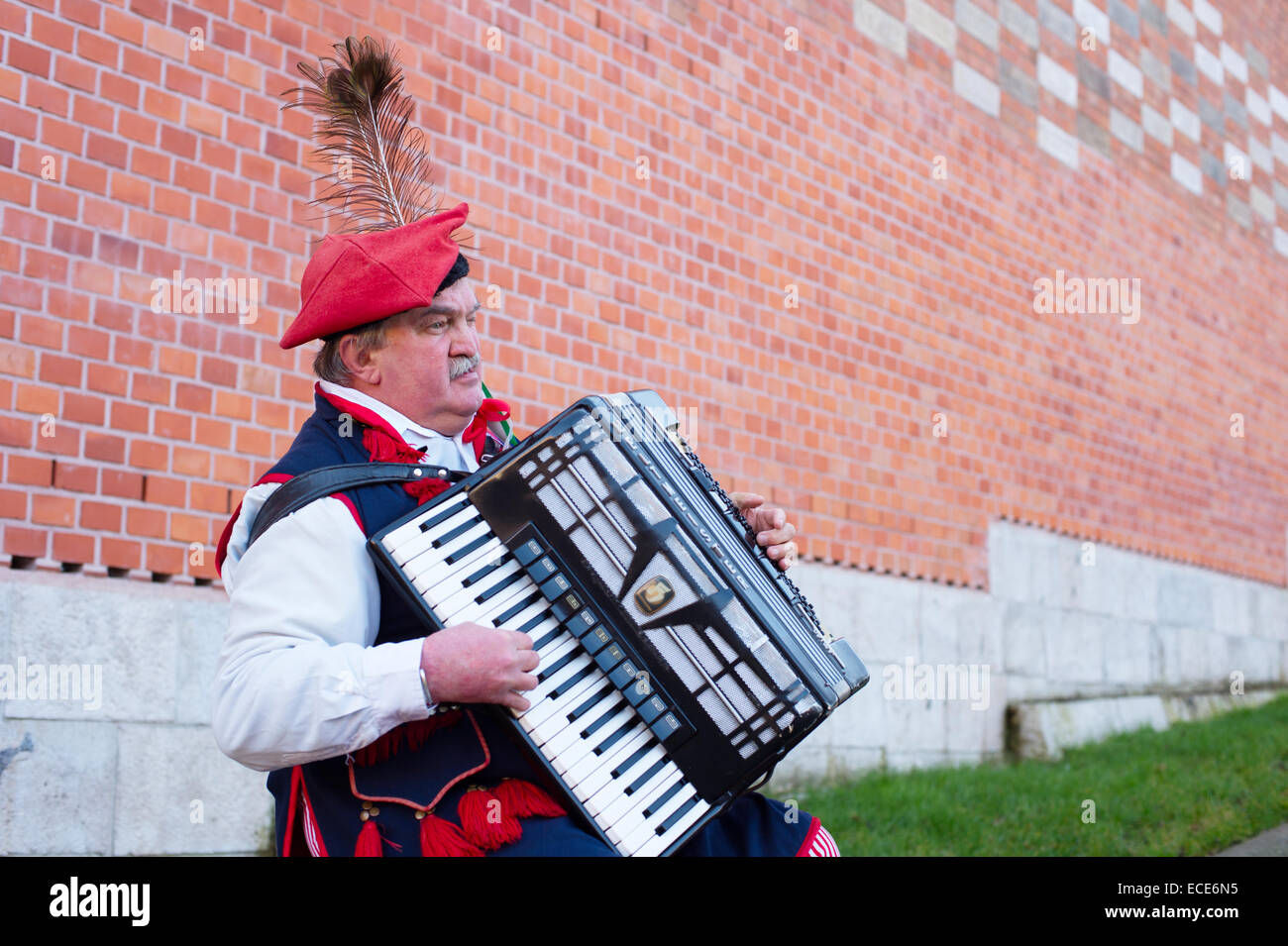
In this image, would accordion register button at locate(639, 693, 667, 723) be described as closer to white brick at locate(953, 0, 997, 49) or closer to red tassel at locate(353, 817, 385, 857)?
red tassel at locate(353, 817, 385, 857)

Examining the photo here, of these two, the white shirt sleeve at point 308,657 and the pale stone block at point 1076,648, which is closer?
the white shirt sleeve at point 308,657

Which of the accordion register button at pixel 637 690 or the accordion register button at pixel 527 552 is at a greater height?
the accordion register button at pixel 527 552

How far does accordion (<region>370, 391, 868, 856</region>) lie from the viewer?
2197 millimetres

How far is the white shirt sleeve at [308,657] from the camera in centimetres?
211

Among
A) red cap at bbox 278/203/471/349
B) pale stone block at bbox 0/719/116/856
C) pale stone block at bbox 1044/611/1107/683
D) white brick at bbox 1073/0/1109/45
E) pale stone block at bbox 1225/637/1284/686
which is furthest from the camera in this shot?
pale stone block at bbox 1225/637/1284/686

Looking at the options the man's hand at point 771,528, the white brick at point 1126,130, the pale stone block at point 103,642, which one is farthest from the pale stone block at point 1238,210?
the pale stone block at point 103,642

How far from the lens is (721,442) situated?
5922 mm

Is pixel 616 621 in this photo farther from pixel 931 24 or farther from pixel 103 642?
pixel 931 24

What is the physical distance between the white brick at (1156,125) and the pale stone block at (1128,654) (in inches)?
142

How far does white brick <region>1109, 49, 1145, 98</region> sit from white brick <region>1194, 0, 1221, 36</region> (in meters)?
1.29

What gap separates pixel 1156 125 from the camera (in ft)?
31.5

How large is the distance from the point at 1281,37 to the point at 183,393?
11.0 meters

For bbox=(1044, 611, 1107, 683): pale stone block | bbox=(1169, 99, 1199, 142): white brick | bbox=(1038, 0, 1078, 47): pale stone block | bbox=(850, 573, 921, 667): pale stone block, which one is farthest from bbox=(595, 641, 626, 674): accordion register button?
bbox=(1169, 99, 1199, 142): white brick

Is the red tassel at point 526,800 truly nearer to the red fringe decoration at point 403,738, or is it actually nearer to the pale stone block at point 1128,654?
the red fringe decoration at point 403,738
